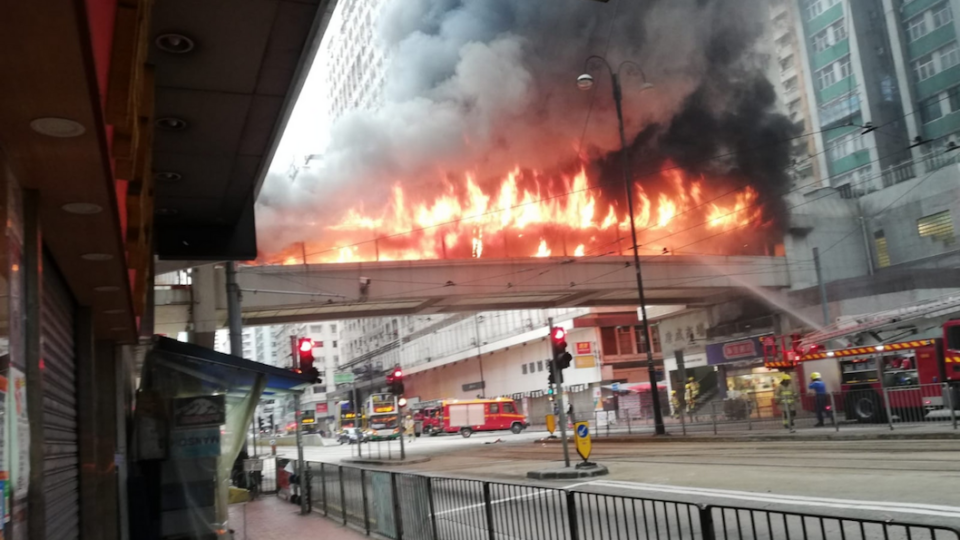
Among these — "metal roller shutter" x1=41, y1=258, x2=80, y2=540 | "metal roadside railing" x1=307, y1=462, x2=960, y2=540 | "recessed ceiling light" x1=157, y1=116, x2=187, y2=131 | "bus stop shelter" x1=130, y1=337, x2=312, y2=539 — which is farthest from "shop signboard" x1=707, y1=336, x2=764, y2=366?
"metal roller shutter" x1=41, y1=258, x2=80, y2=540

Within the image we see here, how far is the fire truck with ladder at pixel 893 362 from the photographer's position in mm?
19516

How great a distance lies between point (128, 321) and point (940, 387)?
19759 millimetres

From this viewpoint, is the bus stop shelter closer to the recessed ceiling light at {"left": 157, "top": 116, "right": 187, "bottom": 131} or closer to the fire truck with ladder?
the recessed ceiling light at {"left": 157, "top": 116, "right": 187, "bottom": 131}

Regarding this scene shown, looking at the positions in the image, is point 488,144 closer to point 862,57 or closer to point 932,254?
point 862,57

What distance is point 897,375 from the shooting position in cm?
2122

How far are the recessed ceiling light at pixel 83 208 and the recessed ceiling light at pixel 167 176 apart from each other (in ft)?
13.8

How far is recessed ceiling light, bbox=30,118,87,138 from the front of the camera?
316 cm

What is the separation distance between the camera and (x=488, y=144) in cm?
4678

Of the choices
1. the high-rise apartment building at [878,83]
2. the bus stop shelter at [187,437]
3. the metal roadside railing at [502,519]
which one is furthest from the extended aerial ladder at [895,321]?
the bus stop shelter at [187,437]

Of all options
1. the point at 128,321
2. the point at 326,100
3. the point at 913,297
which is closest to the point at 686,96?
the point at 913,297

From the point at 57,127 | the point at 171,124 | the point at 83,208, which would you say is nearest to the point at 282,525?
the point at 171,124

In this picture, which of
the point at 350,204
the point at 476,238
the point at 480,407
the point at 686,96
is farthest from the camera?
the point at 480,407

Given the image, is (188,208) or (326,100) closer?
(188,208)

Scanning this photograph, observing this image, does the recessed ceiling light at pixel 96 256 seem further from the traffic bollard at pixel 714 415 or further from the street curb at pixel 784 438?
the traffic bollard at pixel 714 415
